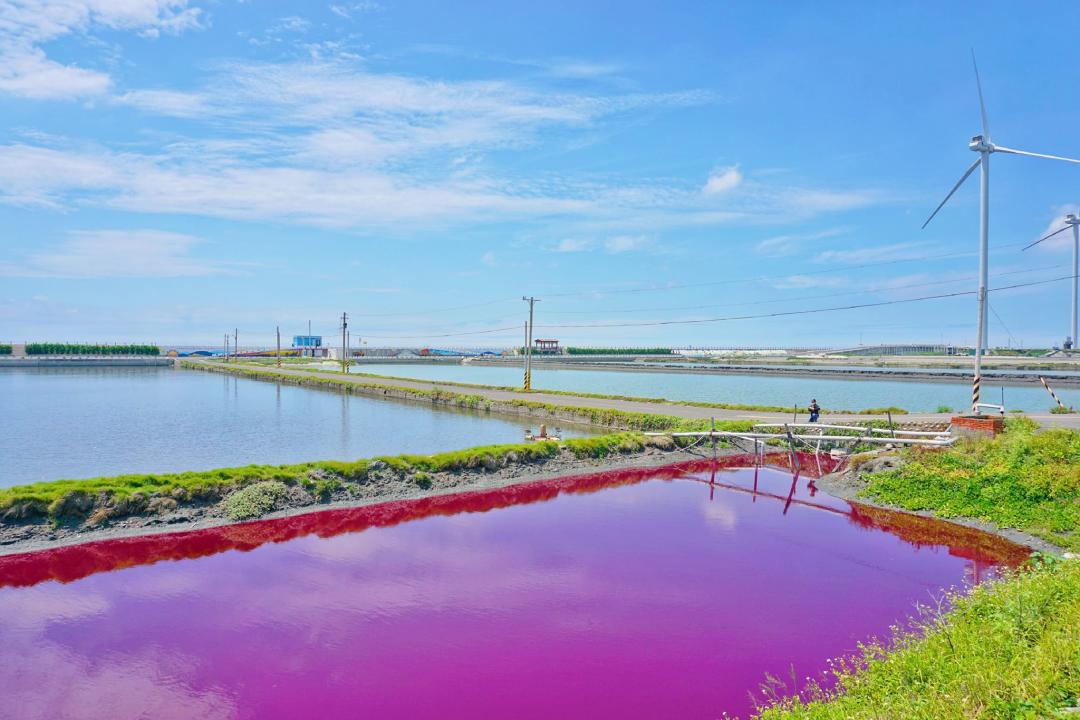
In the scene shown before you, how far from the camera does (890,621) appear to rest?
39.8 ft

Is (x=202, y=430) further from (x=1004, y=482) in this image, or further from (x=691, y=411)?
(x=1004, y=482)

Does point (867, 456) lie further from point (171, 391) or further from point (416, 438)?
point (171, 391)

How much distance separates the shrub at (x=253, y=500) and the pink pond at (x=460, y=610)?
0.65 meters

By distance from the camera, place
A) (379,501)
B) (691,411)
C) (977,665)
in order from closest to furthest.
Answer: (977,665) → (379,501) → (691,411)

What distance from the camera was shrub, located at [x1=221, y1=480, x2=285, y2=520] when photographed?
18359 millimetres

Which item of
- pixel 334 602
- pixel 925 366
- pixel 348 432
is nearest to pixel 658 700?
pixel 334 602

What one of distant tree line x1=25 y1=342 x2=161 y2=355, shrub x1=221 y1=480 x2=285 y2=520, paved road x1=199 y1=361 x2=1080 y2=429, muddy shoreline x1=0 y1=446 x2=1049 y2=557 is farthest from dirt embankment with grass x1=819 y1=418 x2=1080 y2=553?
distant tree line x1=25 y1=342 x2=161 y2=355

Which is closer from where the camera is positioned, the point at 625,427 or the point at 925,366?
the point at 625,427

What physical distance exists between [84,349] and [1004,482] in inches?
6483

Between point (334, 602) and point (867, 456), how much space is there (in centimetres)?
2041

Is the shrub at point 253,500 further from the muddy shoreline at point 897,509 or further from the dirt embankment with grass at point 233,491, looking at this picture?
the muddy shoreline at point 897,509

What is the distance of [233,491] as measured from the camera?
1927cm

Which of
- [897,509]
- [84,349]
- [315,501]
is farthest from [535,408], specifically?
[84,349]

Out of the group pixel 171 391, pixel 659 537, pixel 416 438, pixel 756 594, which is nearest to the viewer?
pixel 756 594
